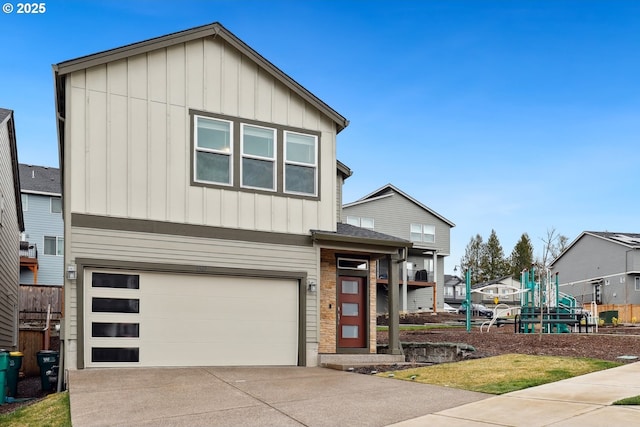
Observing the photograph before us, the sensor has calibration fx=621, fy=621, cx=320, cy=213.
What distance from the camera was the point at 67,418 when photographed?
Answer: 7914mm

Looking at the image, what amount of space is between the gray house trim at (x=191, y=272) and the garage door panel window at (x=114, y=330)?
11.9 inches

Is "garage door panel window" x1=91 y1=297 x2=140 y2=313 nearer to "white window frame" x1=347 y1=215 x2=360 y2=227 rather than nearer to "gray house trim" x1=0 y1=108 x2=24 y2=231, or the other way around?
"gray house trim" x1=0 y1=108 x2=24 y2=231

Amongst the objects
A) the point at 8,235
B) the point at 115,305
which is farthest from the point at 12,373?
the point at 8,235

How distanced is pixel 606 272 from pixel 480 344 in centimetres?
3555

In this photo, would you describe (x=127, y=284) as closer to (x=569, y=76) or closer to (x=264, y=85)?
(x=264, y=85)

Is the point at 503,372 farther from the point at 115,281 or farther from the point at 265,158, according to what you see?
the point at 115,281

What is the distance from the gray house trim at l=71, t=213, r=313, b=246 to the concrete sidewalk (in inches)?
260

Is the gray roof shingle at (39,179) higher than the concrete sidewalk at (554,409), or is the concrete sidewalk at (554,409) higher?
the gray roof shingle at (39,179)

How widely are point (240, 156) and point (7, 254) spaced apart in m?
12.0

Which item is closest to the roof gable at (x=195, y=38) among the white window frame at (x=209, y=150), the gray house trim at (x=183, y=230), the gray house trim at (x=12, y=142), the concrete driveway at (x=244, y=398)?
the white window frame at (x=209, y=150)

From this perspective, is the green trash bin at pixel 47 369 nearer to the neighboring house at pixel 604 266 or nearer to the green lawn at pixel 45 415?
the green lawn at pixel 45 415

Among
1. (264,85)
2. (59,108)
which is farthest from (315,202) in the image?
(59,108)

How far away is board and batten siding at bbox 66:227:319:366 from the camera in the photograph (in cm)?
1204

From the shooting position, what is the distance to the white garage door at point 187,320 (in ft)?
40.0
